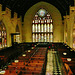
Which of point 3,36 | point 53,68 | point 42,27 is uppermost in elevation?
point 42,27

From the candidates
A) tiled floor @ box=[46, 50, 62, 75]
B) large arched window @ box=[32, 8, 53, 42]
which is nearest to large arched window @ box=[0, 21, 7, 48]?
tiled floor @ box=[46, 50, 62, 75]

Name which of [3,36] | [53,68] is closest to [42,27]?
[3,36]

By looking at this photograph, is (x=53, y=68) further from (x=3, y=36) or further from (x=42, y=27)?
(x=42, y=27)

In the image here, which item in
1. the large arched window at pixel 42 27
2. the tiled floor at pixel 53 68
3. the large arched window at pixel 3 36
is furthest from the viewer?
the large arched window at pixel 42 27

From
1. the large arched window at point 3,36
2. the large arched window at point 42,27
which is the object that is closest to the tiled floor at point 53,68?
the large arched window at point 3,36

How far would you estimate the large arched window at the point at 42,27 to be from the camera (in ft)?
67.4

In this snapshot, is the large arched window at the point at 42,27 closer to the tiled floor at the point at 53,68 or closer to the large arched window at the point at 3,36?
the large arched window at the point at 3,36

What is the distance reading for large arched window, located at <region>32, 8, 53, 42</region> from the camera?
20.5 m

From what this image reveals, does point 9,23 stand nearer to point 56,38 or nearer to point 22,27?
point 22,27

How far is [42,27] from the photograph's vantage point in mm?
20750

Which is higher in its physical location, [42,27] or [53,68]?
[42,27]

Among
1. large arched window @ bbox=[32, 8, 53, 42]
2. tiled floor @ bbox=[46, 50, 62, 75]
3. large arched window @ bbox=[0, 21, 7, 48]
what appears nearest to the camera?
tiled floor @ bbox=[46, 50, 62, 75]

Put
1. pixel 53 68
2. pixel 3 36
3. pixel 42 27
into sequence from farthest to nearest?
1. pixel 42 27
2. pixel 3 36
3. pixel 53 68

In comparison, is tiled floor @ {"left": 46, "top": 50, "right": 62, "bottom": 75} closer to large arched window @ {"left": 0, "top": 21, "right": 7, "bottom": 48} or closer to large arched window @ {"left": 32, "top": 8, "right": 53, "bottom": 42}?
large arched window @ {"left": 0, "top": 21, "right": 7, "bottom": 48}
